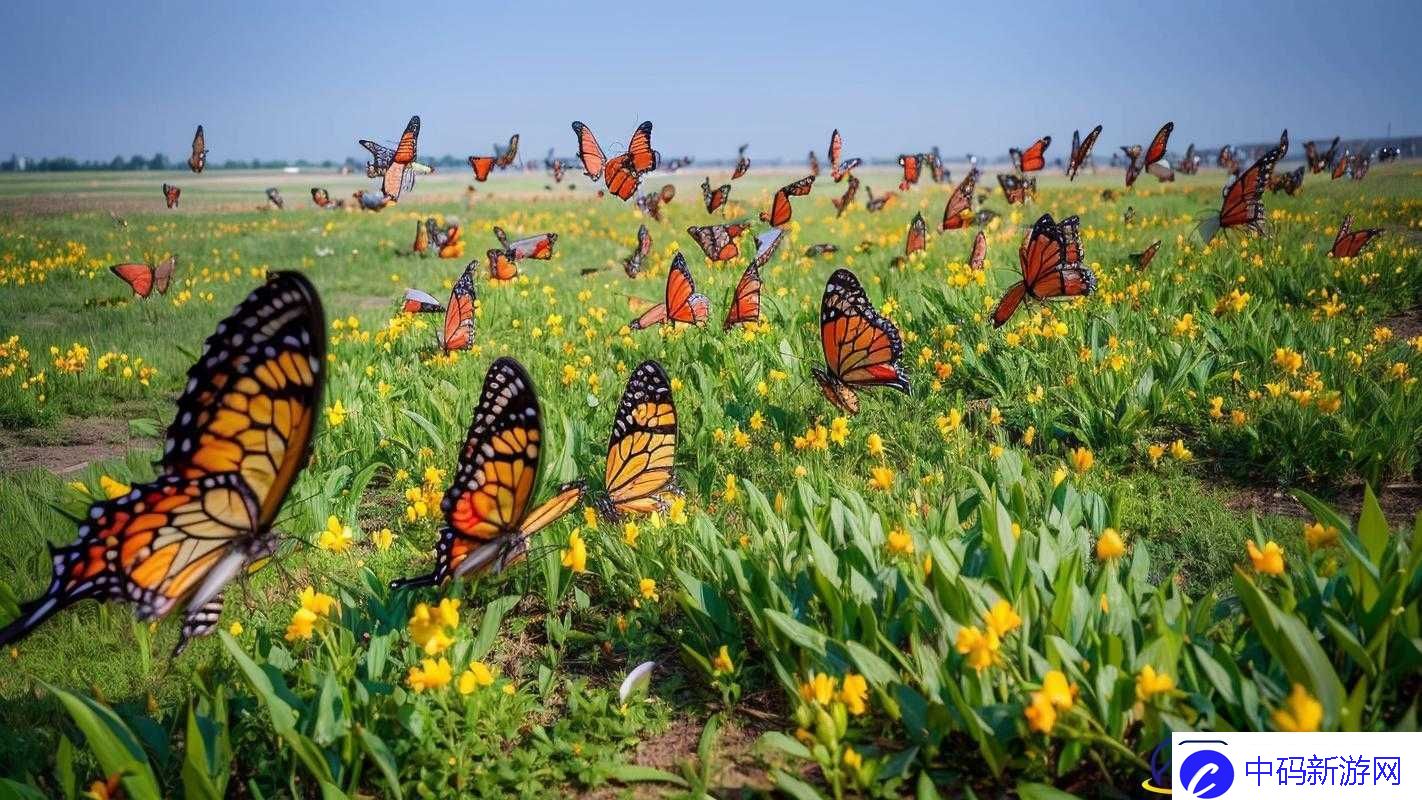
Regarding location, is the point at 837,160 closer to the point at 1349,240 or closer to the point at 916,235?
the point at 916,235

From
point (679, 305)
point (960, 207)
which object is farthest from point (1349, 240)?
point (679, 305)

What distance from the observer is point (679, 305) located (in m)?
6.50

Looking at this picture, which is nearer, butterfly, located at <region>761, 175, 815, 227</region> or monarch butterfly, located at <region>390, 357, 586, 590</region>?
monarch butterfly, located at <region>390, 357, 586, 590</region>

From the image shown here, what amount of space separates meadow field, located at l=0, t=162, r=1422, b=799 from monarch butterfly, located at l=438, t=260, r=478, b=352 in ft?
0.99

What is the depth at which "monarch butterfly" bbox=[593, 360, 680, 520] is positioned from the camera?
3.36 metres

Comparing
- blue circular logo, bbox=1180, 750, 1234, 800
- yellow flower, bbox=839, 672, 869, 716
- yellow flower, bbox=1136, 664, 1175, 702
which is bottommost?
blue circular logo, bbox=1180, 750, 1234, 800

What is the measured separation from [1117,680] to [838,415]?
280cm

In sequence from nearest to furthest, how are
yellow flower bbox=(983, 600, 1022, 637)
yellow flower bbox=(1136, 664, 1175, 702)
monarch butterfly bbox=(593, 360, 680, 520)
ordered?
1. yellow flower bbox=(1136, 664, 1175, 702)
2. yellow flower bbox=(983, 600, 1022, 637)
3. monarch butterfly bbox=(593, 360, 680, 520)

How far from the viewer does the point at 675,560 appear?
3213 mm

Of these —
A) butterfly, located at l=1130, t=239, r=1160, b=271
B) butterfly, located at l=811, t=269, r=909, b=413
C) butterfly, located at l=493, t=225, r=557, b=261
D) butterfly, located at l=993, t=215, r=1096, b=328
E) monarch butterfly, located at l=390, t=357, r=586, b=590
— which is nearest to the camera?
monarch butterfly, located at l=390, t=357, r=586, b=590

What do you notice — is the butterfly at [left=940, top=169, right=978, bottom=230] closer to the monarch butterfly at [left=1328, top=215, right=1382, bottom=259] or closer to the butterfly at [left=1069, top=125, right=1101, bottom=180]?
the butterfly at [left=1069, top=125, right=1101, bottom=180]

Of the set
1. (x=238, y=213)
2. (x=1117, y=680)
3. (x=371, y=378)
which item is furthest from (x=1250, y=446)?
(x=238, y=213)

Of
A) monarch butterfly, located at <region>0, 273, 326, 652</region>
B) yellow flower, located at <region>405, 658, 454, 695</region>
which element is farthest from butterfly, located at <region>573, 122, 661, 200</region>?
yellow flower, located at <region>405, 658, 454, 695</region>

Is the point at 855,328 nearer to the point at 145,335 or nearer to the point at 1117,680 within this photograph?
the point at 1117,680
